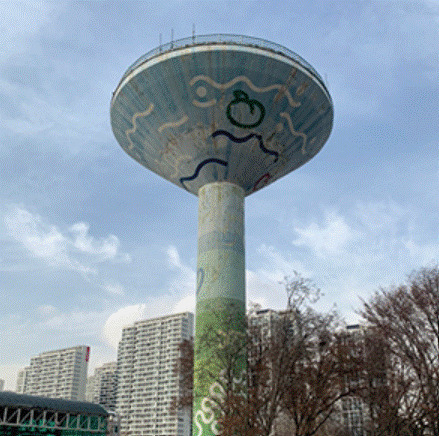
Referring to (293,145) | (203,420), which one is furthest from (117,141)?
(203,420)

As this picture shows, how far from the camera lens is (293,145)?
24.8 meters

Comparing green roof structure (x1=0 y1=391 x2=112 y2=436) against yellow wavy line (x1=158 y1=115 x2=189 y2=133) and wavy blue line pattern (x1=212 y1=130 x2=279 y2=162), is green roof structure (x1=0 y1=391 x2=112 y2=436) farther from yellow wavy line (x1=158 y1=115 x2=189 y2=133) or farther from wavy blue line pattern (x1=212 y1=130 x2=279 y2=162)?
wavy blue line pattern (x1=212 y1=130 x2=279 y2=162)

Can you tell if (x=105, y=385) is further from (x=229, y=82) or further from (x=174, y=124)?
(x=229, y=82)

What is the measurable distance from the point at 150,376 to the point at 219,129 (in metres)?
82.4

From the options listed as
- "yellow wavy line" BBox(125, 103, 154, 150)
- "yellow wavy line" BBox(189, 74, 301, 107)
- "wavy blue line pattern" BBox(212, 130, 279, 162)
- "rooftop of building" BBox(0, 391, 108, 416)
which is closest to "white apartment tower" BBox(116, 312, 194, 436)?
"rooftop of building" BBox(0, 391, 108, 416)

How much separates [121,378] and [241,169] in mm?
86850

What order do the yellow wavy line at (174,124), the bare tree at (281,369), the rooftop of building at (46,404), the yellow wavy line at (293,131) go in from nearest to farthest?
the bare tree at (281,369), the yellow wavy line at (174,124), the yellow wavy line at (293,131), the rooftop of building at (46,404)

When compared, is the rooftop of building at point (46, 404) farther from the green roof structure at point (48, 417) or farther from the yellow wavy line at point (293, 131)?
the yellow wavy line at point (293, 131)

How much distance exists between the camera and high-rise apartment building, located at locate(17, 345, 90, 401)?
371 ft

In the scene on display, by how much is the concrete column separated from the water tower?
47 mm

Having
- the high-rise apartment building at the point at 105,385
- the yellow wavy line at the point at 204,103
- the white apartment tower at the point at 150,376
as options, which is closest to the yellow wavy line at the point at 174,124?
the yellow wavy line at the point at 204,103

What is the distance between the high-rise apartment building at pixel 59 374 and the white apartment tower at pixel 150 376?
1331cm

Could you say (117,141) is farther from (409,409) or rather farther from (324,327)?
(409,409)

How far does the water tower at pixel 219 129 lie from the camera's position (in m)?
21.5
